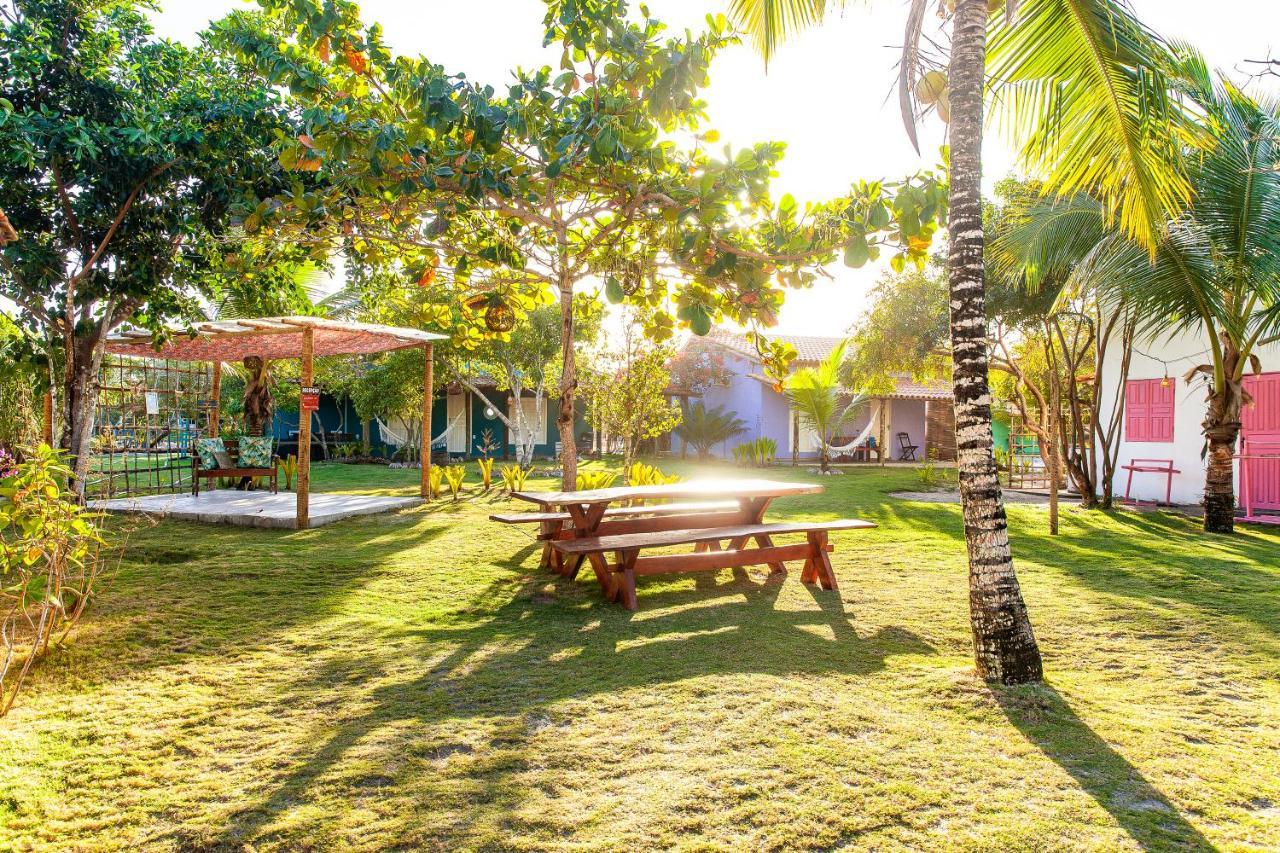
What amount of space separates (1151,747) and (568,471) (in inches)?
202

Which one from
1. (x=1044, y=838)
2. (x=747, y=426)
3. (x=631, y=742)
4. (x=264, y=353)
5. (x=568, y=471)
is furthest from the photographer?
(x=747, y=426)

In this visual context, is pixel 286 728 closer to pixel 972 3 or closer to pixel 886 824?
pixel 886 824

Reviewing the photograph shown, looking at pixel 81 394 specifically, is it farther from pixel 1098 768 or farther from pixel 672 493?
pixel 1098 768

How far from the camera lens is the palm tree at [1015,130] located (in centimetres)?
374

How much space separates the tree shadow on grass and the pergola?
25.5 feet

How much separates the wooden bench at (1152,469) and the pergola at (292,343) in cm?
1177

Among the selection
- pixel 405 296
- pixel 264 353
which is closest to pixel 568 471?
pixel 264 353

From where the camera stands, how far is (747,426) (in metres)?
24.7

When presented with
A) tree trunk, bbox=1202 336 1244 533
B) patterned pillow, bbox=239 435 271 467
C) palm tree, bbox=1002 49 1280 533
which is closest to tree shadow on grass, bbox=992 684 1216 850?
palm tree, bbox=1002 49 1280 533

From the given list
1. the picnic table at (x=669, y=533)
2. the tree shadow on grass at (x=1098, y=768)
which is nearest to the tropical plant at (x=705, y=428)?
the picnic table at (x=669, y=533)

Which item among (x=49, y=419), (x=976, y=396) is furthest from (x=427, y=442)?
(x=976, y=396)

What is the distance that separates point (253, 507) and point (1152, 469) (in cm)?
1378

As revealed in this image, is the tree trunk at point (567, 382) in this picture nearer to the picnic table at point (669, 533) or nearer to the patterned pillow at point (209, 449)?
the picnic table at point (669, 533)

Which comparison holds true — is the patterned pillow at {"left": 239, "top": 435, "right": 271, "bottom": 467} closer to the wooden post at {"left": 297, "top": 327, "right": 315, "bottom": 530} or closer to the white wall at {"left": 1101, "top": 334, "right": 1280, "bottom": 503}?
the wooden post at {"left": 297, "top": 327, "right": 315, "bottom": 530}
